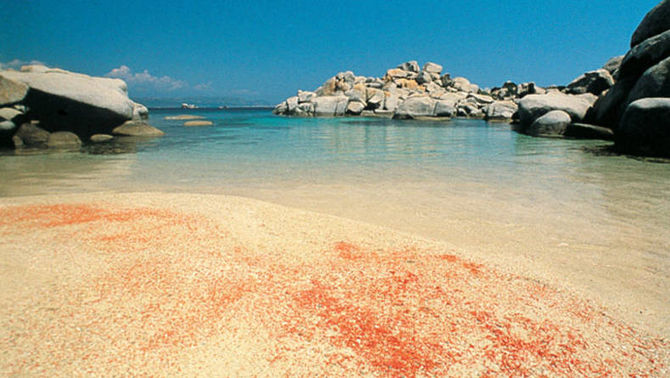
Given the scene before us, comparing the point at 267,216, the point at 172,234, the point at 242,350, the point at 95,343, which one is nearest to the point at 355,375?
the point at 242,350

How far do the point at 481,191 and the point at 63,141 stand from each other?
12815mm

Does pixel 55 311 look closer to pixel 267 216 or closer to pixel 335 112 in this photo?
pixel 267 216

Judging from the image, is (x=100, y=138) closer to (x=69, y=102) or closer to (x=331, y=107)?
(x=69, y=102)

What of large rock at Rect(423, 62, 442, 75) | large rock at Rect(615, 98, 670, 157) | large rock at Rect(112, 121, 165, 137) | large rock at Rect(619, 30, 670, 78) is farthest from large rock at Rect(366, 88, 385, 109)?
large rock at Rect(615, 98, 670, 157)

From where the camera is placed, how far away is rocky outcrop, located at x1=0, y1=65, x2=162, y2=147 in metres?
10.3

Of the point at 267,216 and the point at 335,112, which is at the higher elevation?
Answer: the point at 335,112

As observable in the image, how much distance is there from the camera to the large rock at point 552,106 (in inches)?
635

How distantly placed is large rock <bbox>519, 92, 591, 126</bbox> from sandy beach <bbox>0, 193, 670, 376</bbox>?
55.5ft

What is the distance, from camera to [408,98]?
34094 mm

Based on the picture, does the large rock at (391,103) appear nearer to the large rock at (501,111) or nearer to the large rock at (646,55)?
the large rock at (501,111)

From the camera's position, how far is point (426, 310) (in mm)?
1979

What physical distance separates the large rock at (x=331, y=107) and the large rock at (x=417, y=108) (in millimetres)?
7835

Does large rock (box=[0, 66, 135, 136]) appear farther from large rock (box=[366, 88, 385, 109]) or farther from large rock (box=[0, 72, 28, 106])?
large rock (box=[366, 88, 385, 109])

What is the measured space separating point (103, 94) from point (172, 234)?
12.2 meters
